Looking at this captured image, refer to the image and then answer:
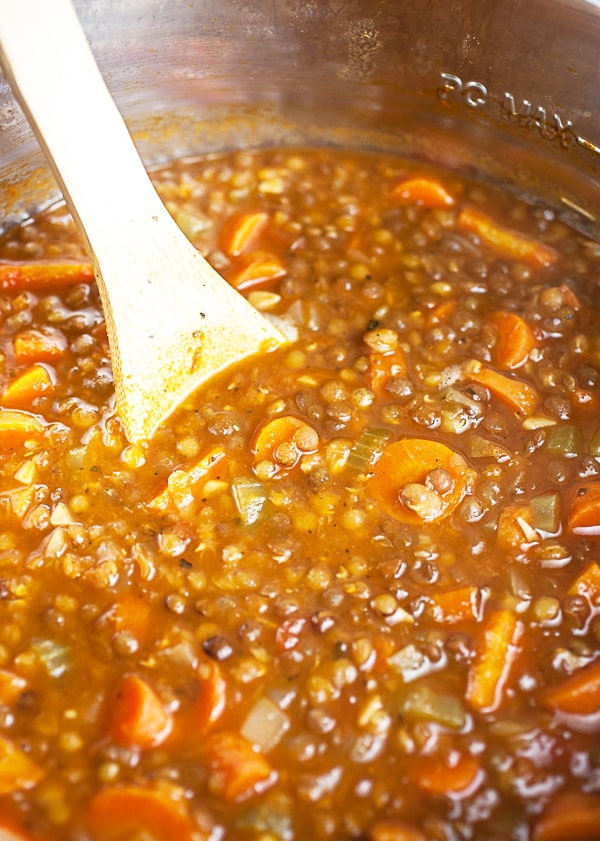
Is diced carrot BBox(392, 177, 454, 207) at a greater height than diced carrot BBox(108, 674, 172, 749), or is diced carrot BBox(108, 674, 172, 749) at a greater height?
diced carrot BBox(392, 177, 454, 207)

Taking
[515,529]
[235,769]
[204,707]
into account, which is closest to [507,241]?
[515,529]

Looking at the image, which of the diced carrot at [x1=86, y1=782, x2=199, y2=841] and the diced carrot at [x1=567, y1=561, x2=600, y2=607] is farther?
the diced carrot at [x1=567, y1=561, x2=600, y2=607]

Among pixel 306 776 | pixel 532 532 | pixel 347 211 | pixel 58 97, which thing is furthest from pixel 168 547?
pixel 347 211

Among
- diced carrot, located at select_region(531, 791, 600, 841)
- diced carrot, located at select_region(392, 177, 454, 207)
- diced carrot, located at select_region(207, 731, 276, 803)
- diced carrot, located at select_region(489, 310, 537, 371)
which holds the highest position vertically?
diced carrot, located at select_region(392, 177, 454, 207)

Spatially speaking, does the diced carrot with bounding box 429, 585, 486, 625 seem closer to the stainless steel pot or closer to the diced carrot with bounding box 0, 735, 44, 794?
the diced carrot with bounding box 0, 735, 44, 794

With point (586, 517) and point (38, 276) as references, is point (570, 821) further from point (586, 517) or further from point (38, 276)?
point (38, 276)

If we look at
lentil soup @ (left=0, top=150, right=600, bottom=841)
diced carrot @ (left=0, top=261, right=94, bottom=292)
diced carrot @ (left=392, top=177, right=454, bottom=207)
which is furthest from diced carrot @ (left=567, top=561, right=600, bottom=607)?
diced carrot @ (left=0, top=261, right=94, bottom=292)

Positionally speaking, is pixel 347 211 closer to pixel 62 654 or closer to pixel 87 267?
pixel 87 267
